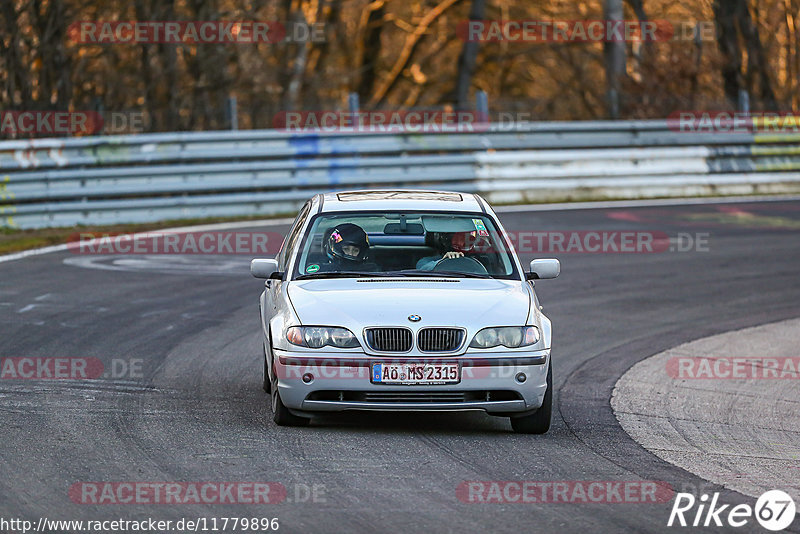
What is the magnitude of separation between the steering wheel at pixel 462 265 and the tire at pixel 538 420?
40.2 inches

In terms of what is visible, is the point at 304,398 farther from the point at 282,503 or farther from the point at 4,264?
the point at 4,264

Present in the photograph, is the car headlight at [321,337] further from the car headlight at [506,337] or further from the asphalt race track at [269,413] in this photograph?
the car headlight at [506,337]

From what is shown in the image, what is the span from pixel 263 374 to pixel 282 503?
3623 mm

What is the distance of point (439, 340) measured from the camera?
7.99 meters

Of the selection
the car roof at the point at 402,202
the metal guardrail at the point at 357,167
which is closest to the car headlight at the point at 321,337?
the car roof at the point at 402,202

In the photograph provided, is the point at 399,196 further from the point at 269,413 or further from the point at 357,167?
the point at 357,167

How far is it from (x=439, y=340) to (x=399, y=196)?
1939 millimetres

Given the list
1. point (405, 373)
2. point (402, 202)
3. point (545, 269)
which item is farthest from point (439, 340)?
point (402, 202)

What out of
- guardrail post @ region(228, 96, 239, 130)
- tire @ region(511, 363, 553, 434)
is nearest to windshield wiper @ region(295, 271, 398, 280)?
tire @ region(511, 363, 553, 434)

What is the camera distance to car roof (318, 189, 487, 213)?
9.30 metres

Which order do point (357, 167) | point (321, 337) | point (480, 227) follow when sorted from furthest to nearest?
point (357, 167), point (480, 227), point (321, 337)

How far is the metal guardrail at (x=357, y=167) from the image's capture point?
1944 cm

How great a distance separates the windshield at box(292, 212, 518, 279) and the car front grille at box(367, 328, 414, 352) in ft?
2.88

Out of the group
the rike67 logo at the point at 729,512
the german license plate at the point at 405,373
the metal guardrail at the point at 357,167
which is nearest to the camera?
the rike67 logo at the point at 729,512
